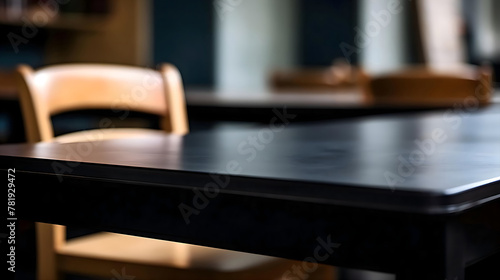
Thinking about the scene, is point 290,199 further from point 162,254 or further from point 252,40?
point 252,40

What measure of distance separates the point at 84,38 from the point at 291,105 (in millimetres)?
3061

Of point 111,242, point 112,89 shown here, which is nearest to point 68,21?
point 112,89

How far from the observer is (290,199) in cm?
51

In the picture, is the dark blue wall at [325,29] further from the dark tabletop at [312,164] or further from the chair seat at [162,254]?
the dark tabletop at [312,164]

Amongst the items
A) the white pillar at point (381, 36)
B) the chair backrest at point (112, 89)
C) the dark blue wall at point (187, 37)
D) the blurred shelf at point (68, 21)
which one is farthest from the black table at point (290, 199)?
the white pillar at point (381, 36)

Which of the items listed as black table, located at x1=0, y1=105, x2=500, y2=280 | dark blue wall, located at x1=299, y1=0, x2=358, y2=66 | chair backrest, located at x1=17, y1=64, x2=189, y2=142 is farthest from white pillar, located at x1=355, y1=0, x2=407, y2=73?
black table, located at x1=0, y1=105, x2=500, y2=280

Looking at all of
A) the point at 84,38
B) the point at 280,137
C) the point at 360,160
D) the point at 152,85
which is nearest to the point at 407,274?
the point at 360,160

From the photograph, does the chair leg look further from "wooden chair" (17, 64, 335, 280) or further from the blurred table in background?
the blurred table in background

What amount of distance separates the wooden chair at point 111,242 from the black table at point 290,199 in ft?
1.34

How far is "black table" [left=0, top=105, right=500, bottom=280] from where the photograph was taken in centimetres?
48

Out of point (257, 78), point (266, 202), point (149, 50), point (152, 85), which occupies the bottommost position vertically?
point (257, 78)

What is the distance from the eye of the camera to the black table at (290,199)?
0.48m

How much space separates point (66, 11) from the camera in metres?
4.84

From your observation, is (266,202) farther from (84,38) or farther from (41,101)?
(84,38)
